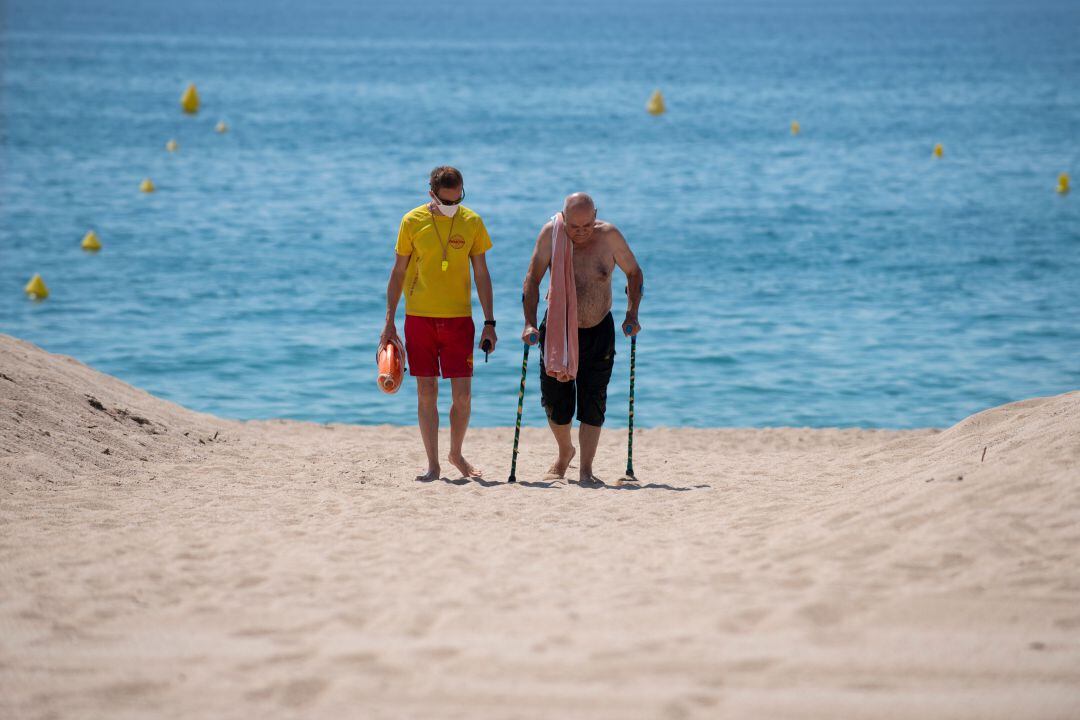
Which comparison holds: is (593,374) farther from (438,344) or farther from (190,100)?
(190,100)

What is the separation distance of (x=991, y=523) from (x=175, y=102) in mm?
47137

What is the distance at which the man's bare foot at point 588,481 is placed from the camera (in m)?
7.33

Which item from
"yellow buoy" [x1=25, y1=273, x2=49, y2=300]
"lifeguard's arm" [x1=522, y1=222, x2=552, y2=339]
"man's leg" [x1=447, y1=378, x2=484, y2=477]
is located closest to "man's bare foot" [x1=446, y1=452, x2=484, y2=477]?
"man's leg" [x1=447, y1=378, x2=484, y2=477]

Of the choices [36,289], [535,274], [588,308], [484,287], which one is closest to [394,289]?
[484,287]

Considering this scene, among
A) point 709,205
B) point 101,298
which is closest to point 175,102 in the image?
point 709,205

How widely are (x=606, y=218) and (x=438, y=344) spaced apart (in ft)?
57.9

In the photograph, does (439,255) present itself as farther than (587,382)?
No

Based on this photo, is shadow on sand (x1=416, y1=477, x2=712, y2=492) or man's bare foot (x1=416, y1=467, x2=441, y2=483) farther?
man's bare foot (x1=416, y1=467, x2=441, y2=483)

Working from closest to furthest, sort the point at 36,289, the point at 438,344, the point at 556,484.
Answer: the point at 438,344 → the point at 556,484 → the point at 36,289

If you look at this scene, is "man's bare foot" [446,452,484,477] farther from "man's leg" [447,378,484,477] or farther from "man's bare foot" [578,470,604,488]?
"man's bare foot" [578,470,604,488]

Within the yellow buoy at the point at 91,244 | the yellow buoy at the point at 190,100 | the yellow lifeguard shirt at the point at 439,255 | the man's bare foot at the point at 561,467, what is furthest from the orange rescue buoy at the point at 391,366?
the yellow buoy at the point at 190,100

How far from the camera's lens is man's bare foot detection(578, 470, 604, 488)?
733 cm

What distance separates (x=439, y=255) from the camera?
698cm

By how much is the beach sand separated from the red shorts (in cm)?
74
